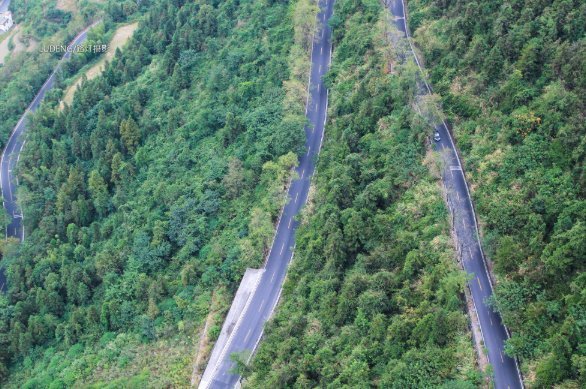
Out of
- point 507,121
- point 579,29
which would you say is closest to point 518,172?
point 507,121

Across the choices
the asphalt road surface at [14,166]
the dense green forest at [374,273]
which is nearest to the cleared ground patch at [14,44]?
the asphalt road surface at [14,166]

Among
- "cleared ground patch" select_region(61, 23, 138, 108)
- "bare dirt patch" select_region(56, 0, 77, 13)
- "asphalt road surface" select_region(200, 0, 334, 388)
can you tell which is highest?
"bare dirt patch" select_region(56, 0, 77, 13)

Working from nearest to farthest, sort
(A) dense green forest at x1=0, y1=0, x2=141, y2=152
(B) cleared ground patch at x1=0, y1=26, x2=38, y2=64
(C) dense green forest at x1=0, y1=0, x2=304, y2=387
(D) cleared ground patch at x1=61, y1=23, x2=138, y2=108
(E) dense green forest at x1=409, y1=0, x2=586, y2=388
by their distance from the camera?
(E) dense green forest at x1=409, y1=0, x2=586, y2=388 < (C) dense green forest at x1=0, y1=0, x2=304, y2=387 < (D) cleared ground patch at x1=61, y1=23, x2=138, y2=108 < (A) dense green forest at x1=0, y1=0, x2=141, y2=152 < (B) cleared ground patch at x1=0, y1=26, x2=38, y2=64

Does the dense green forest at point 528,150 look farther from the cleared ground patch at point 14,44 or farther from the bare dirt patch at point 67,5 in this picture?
the cleared ground patch at point 14,44

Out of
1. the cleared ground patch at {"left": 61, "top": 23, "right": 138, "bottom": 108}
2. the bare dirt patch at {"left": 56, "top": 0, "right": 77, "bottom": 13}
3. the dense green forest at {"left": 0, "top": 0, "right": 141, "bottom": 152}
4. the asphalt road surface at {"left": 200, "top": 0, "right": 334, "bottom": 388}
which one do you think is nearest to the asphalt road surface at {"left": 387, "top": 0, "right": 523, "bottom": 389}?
the asphalt road surface at {"left": 200, "top": 0, "right": 334, "bottom": 388}

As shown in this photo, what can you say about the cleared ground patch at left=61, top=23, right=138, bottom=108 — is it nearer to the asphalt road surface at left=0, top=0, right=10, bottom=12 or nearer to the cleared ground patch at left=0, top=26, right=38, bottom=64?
the cleared ground patch at left=0, top=26, right=38, bottom=64

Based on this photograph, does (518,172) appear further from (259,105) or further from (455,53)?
(259,105)
